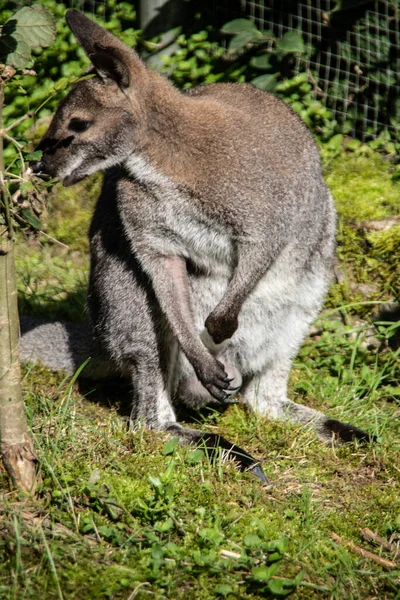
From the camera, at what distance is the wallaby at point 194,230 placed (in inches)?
137

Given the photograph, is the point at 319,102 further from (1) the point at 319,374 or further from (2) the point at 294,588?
(2) the point at 294,588

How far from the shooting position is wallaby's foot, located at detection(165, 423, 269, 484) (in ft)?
11.1

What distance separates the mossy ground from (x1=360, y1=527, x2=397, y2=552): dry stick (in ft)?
0.08

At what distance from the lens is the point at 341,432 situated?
390 centimetres

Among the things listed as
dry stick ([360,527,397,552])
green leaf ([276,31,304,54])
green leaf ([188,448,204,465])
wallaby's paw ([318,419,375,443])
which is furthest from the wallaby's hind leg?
green leaf ([276,31,304,54])

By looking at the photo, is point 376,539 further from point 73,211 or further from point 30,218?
point 73,211

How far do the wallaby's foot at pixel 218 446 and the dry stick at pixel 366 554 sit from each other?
0.47 meters

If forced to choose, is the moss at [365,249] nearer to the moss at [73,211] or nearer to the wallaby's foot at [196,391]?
the wallaby's foot at [196,391]

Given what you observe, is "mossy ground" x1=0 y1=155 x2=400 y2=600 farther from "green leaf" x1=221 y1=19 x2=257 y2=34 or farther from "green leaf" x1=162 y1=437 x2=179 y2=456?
"green leaf" x1=221 y1=19 x2=257 y2=34

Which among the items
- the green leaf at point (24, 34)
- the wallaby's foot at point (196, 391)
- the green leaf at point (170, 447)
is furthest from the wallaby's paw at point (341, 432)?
the green leaf at point (24, 34)

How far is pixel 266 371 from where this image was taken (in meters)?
4.21

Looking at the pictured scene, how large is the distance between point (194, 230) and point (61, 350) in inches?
49.9

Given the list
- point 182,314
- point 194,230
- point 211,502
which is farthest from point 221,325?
point 211,502

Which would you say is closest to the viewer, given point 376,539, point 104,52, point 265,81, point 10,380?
→ point 10,380
